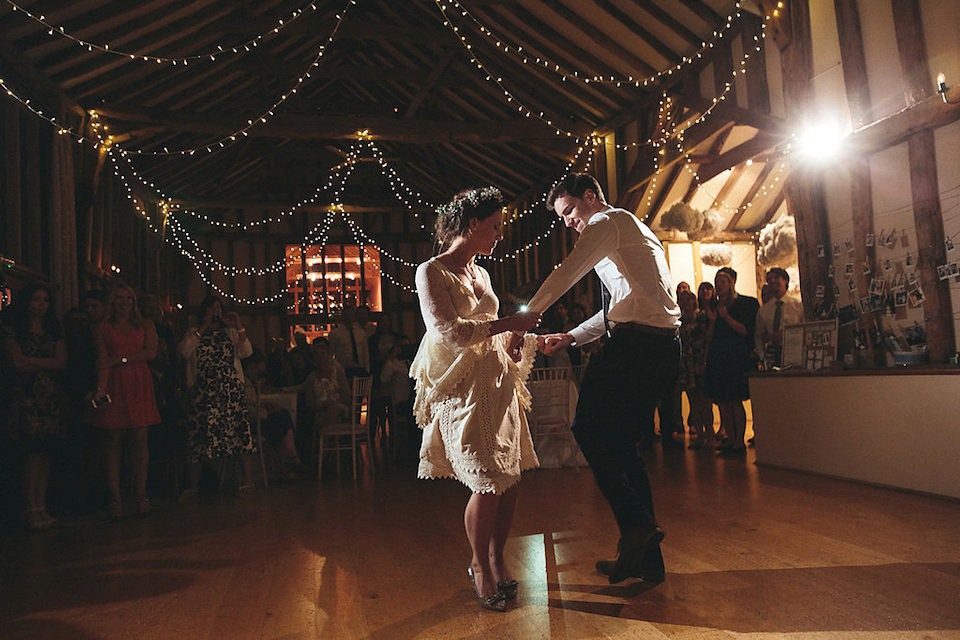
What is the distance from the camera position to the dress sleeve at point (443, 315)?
225cm

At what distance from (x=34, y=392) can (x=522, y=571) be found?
3198mm

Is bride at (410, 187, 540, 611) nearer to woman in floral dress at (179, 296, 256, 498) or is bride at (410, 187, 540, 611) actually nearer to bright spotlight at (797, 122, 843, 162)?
woman in floral dress at (179, 296, 256, 498)

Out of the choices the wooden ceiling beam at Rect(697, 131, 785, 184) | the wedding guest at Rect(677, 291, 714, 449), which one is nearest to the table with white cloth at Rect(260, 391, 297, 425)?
the wedding guest at Rect(677, 291, 714, 449)

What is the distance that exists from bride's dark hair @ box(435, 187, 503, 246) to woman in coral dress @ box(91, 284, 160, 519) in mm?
2917

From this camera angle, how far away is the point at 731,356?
5656mm

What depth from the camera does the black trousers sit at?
2463 millimetres

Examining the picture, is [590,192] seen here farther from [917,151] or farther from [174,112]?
[174,112]

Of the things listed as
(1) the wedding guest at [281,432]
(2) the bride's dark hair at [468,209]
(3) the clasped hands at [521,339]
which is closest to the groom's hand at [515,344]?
(3) the clasped hands at [521,339]

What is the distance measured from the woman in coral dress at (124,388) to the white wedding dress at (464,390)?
2.79 meters

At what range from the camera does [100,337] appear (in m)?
4.39

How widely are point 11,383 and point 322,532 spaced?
2.12 metres

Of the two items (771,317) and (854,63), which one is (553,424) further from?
(854,63)

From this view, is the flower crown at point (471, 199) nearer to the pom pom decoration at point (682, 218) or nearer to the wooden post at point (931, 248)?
the wooden post at point (931, 248)

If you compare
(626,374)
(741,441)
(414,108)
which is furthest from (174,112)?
(626,374)
